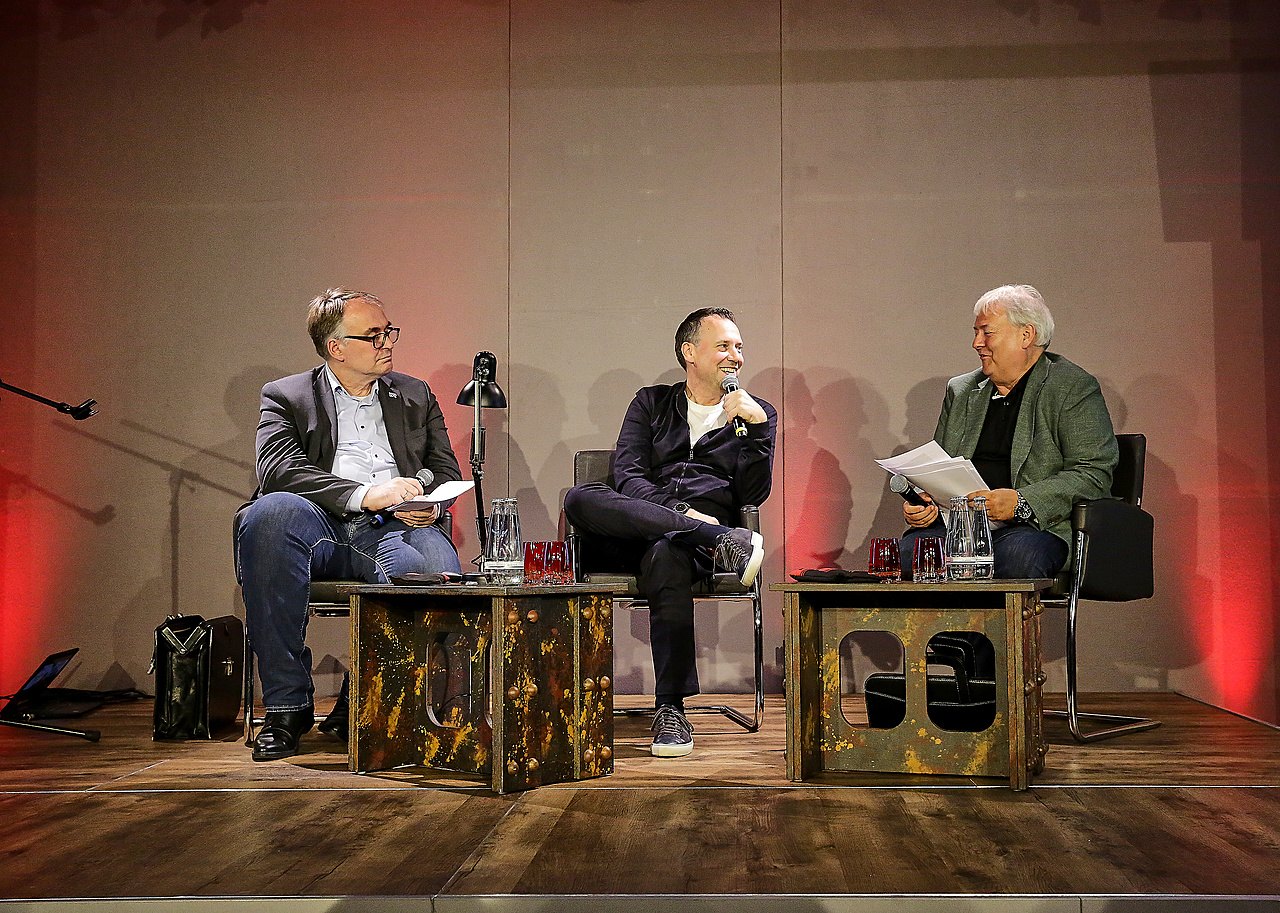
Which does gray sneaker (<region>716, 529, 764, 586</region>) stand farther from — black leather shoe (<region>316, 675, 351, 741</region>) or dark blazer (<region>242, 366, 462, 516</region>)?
black leather shoe (<region>316, 675, 351, 741</region>)

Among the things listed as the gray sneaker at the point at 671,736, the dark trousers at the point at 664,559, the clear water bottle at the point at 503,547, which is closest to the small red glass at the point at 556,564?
the clear water bottle at the point at 503,547

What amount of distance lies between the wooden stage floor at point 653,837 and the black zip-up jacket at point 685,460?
2.96ft

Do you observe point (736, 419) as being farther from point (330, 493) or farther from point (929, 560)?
point (330, 493)

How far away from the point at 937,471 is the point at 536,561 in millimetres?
1124

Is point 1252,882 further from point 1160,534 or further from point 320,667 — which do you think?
point 320,667

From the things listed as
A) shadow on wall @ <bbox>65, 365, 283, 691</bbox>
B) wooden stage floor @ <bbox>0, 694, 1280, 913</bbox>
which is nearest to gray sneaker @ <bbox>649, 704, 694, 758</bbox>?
wooden stage floor @ <bbox>0, 694, 1280, 913</bbox>

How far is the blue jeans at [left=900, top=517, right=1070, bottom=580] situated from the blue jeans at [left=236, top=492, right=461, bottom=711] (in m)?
1.63

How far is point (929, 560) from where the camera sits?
9.60ft

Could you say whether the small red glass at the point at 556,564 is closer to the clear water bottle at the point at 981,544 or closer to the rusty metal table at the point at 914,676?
the rusty metal table at the point at 914,676

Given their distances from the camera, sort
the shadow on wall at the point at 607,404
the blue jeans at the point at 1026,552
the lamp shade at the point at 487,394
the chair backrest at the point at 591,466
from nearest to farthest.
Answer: the blue jeans at the point at 1026,552 < the lamp shade at the point at 487,394 < the chair backrest at the point at 591,466 < the shadow on wall at the point at 607,404

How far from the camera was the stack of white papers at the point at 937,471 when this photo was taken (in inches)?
128

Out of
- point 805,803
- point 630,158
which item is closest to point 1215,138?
point 630,158

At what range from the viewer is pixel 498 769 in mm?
2611

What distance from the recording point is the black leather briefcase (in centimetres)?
353
